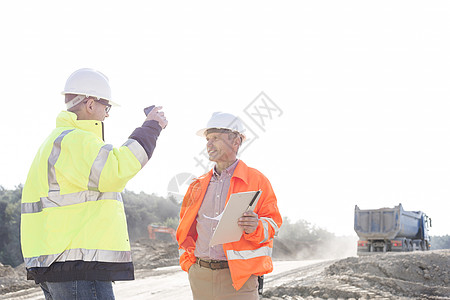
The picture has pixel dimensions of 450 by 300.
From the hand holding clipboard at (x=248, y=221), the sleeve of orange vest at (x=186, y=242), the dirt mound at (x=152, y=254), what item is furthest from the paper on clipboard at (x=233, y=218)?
the dirt mound at (x=152, y=254)

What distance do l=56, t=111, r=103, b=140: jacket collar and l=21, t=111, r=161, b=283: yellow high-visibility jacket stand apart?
76 millimetres

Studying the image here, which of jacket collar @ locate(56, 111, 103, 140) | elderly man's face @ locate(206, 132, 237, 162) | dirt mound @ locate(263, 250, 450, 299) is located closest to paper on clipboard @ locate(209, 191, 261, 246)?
elderly man's face @ locate(206, 132, 237, 162)

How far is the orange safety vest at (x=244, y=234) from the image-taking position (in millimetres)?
3338

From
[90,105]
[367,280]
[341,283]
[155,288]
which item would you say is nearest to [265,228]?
[90,105]

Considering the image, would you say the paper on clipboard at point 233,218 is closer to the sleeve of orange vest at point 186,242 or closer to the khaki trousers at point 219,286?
the khaki trousers at point 219,286

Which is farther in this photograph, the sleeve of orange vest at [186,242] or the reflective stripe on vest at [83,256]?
the sleeve of orange vest at [186,242]

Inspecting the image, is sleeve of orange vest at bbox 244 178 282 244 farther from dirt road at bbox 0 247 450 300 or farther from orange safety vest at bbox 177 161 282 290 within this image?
dirt road at bbox 0 247 450 300

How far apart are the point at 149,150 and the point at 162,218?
122 feet

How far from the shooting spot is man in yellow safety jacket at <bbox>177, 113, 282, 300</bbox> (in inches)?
132

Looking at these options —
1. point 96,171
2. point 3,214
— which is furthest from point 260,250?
point 3,214

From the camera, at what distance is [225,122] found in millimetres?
3920

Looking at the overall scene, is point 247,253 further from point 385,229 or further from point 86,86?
point 385,229

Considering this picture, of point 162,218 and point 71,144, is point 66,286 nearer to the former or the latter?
point 71,144

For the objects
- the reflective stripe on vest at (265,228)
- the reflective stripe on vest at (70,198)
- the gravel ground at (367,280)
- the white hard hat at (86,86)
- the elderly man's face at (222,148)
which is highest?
the white hard hat at (86,86)
